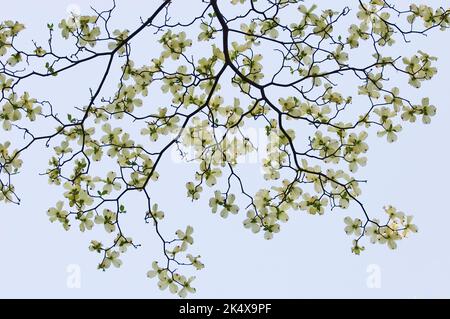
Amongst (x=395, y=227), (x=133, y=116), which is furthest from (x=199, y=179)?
(x=395, y=227)

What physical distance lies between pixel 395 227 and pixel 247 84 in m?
1.03

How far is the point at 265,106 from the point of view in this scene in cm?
375

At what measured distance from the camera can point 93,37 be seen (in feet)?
12.1

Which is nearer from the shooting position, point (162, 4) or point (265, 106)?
point (162, 4)

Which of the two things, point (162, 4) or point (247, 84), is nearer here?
point (162, 4)

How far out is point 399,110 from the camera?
3.67m

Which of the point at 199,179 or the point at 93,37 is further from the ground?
the point at 93,37

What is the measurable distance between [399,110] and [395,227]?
59 centimetres

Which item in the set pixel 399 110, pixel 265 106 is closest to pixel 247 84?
pixel 265 106
